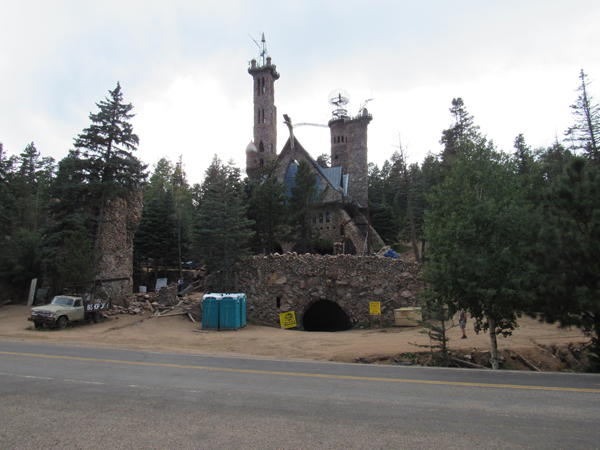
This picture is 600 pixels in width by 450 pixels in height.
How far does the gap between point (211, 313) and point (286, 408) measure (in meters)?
13.5

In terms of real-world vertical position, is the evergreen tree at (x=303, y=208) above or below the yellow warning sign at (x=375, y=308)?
above

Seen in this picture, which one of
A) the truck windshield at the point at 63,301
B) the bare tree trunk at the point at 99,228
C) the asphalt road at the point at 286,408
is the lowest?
the asphalt road at the point at 286,408

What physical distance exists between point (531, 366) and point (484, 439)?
365 inches

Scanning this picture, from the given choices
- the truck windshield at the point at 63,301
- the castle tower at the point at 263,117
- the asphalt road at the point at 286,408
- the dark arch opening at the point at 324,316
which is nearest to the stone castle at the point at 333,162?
the castle tower at the point at 263,117

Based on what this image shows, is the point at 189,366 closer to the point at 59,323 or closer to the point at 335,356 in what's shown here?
the point at 335,356

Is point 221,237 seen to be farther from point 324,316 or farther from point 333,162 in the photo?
point 333,162

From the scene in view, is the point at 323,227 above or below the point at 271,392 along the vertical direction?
above

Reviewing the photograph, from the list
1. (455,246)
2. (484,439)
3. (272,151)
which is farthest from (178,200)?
(484,439)

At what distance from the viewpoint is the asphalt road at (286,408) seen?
4.43 metres

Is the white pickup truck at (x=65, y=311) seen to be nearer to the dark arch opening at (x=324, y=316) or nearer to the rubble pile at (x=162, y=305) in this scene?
the rubble pile at (x=162, y=305)

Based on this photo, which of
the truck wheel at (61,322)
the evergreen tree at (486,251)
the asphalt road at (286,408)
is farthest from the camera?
the truck wheel at (61,322)

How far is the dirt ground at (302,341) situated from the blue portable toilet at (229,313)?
59 cm

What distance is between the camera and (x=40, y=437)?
4.55 m

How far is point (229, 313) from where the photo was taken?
722 inches
